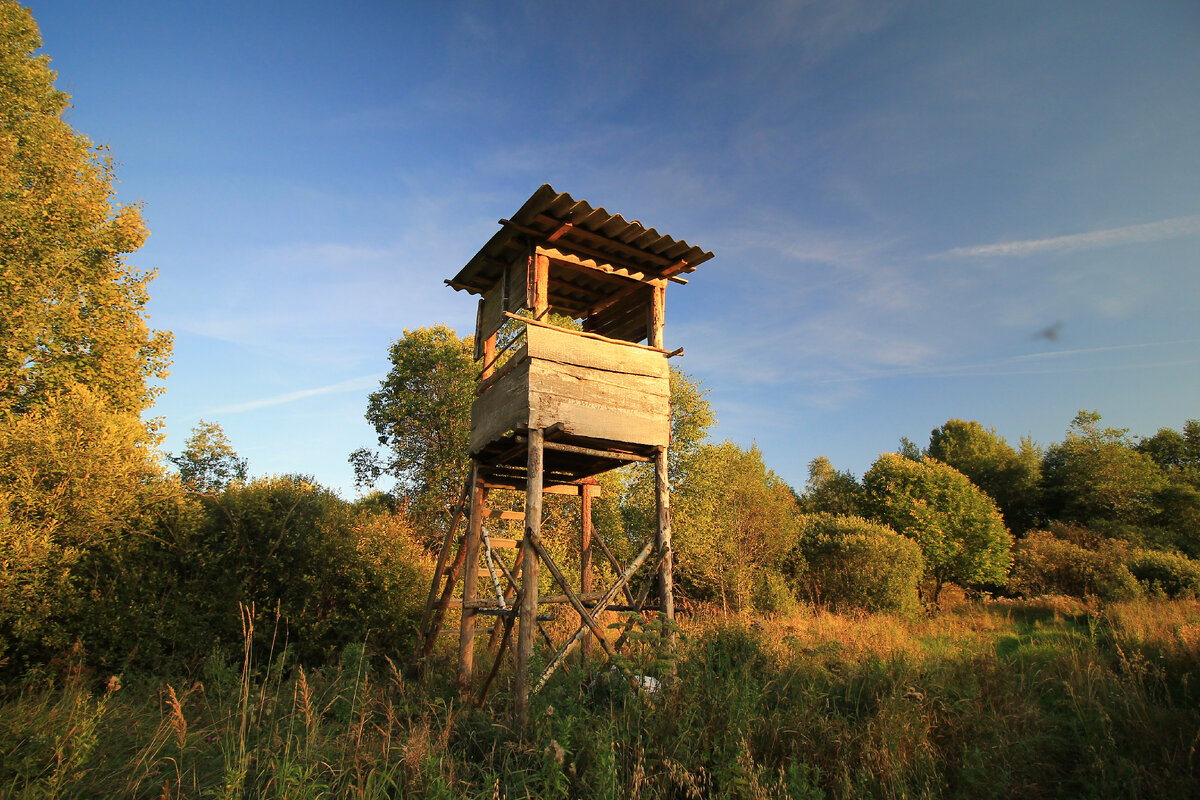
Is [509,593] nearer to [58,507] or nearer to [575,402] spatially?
[575,402]

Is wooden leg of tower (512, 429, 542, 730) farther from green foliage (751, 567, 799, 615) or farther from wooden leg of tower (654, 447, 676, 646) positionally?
green foliage (751, 567, 799, 615)

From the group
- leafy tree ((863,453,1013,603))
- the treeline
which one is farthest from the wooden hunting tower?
leafy tree ((863,453,1013,603))

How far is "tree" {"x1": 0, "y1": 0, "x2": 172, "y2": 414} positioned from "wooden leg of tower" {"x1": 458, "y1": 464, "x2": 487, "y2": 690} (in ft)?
35.7

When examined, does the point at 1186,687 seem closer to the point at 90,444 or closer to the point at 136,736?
the point at 136,736

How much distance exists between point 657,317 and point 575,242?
1863mm

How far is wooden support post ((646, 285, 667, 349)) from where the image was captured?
9.11 metres

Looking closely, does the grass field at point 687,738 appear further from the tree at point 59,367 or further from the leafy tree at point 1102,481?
the leafy tree at point 1102,481

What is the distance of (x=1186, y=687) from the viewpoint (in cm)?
761

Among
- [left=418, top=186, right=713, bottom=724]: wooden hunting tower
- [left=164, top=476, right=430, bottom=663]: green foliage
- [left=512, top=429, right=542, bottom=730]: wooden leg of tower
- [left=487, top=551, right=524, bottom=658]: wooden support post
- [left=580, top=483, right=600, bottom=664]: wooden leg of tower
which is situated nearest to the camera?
[left=512, top=429, right=542, bottom=730]: wooden leg of tower

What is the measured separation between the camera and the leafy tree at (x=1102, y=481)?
31.0 meters

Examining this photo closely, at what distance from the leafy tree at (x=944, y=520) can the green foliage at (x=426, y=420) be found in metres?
25.5

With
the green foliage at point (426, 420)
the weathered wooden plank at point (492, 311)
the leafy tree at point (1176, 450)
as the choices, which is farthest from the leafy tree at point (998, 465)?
the weathered wooden plank at point (492, 311)

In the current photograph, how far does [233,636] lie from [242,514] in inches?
98.9

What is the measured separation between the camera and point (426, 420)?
21.7 m
